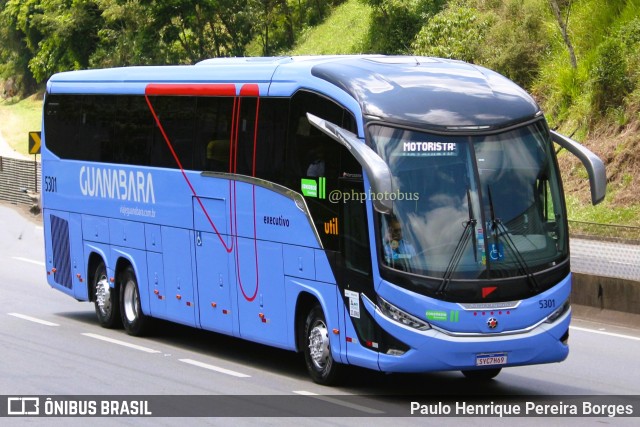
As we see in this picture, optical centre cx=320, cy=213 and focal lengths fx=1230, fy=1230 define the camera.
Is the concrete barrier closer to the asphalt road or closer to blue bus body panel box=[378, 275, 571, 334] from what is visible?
the asphalt road

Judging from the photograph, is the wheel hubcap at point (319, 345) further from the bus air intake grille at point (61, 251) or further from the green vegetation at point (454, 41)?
the green vegetation at point (454, 41)

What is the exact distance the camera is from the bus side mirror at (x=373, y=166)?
1146cm

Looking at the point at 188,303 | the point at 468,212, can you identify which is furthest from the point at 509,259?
the point at 188,303

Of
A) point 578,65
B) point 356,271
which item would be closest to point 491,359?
point 356,271

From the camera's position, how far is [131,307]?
18.4m

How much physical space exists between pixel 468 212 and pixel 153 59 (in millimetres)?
47813

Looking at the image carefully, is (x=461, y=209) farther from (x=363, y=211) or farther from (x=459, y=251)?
(x=363, y=211)

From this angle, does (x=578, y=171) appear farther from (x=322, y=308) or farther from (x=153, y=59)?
(x=153, y=59)

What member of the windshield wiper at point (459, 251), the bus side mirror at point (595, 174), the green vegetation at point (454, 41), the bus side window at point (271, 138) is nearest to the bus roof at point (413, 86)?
the bus side window at point (271, 138)

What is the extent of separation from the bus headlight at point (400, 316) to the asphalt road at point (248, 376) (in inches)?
33.2

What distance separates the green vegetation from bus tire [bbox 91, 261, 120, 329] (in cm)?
1327

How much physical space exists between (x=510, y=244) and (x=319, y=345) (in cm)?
256

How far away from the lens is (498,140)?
12523 millimetres

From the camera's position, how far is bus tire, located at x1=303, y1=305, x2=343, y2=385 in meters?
13.3
